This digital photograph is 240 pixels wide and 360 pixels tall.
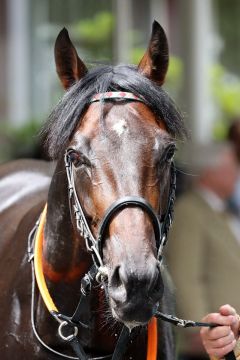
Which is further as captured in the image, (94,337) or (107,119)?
(94,337)

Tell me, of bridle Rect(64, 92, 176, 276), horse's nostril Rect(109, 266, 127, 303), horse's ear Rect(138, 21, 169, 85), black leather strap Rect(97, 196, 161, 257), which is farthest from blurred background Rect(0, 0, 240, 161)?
horse's nostril Rect(109, 266, 127, 303)

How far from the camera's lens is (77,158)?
313 centimetres

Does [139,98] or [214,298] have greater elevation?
[139,98]

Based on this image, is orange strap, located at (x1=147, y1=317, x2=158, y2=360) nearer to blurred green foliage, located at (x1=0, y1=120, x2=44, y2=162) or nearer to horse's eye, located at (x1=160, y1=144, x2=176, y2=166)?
horse's eye, located at (x1=160, y1=144, x2=176, y2=166)

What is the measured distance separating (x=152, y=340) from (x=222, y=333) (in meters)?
0.25

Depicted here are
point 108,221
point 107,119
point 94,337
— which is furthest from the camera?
point 94,337

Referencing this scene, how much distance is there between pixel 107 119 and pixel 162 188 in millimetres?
298

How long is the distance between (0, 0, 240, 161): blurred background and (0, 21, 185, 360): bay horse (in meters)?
2.81

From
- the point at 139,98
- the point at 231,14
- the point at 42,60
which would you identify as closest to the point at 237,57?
the point at 231,14

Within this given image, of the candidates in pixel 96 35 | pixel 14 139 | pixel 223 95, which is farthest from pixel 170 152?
pixel 223 95

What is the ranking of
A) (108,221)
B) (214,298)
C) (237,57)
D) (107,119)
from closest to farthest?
(108,221) → (107,119) → (214,298) → (237,57)

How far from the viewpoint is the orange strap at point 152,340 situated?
335cm

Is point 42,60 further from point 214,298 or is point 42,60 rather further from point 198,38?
point 214,298

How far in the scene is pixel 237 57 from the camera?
551 inches
